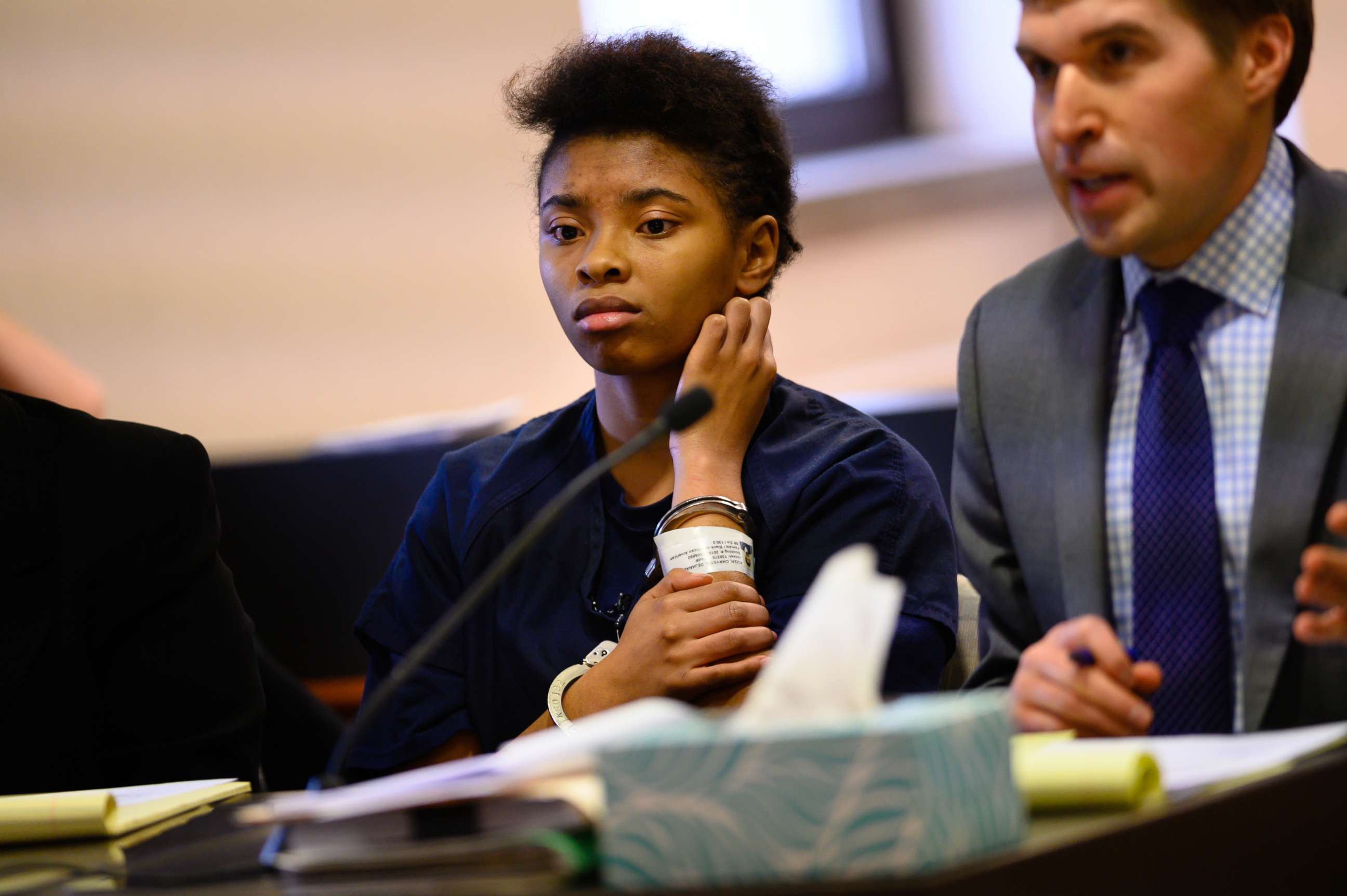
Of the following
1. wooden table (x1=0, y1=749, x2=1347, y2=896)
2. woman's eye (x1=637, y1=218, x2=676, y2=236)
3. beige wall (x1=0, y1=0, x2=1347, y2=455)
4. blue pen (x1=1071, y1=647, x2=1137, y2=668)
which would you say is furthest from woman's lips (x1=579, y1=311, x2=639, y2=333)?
beige wall (x1=0, y1=0, x2=1347, y2=455)

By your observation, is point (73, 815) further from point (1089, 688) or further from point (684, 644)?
point (1089, 688)

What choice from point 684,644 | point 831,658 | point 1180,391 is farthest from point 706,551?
point 831,658

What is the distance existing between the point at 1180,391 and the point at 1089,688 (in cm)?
31

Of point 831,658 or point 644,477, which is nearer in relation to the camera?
point 831,658

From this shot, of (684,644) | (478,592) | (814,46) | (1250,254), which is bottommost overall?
(684,644)

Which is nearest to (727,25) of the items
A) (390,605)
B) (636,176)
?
(636,176)

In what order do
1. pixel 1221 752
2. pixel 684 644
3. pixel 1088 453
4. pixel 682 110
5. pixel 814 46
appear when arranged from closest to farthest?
1. pixel 1221 752
2. pixel 1088 453
3. pixel 684 644
4. pixel 682 110
5. pixel 814 46

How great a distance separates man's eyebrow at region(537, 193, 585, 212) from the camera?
1.65m

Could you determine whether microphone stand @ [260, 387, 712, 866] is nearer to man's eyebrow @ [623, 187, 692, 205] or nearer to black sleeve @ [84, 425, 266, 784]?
black sleeve @ [84, 425, 266, 784]

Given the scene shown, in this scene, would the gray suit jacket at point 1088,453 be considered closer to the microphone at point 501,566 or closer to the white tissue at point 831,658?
the microphone at point 501,566

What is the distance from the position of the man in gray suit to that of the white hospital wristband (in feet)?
0.97

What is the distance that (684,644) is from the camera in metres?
1.42

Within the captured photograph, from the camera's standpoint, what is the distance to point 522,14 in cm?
324

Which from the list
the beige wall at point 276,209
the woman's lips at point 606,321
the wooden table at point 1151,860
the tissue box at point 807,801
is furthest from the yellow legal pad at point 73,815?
the beige wall at point 276,209
